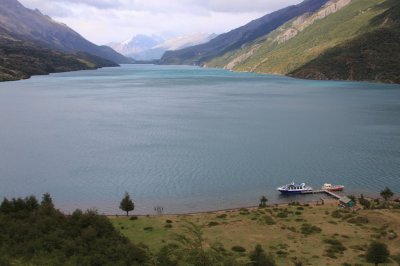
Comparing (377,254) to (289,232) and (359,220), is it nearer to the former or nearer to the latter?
(289,232)

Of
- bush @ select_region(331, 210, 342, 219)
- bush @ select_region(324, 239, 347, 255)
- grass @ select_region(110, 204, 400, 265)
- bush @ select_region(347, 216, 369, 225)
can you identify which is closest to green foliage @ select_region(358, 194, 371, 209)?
grass @ select_region(110, 204, 400, 265)

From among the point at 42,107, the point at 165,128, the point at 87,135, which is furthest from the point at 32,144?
the point at 42,107

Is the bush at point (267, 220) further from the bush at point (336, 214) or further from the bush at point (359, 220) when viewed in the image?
the bush at point (359, 220)

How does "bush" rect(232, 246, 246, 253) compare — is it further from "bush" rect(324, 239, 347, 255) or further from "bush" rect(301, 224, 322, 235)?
"bush" rect(301, 224, 322, 235)

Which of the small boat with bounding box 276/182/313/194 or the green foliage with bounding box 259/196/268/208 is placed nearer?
the green foliage with bounding box 259/196/268/208

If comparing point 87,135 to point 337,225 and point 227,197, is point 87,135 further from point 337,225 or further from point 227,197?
point 337,225

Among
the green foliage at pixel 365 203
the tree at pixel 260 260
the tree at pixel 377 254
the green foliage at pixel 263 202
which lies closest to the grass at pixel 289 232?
the tree at pixel 377 254

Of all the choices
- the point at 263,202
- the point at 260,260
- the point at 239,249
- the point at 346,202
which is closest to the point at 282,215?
the point at 263,202
